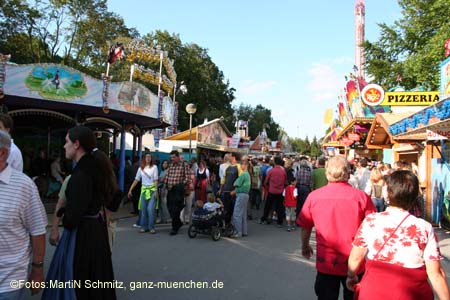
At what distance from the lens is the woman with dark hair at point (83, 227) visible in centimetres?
312

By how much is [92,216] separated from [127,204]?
38.5ft

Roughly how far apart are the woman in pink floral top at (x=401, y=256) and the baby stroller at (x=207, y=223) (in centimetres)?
585

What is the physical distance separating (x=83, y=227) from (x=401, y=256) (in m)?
2.37

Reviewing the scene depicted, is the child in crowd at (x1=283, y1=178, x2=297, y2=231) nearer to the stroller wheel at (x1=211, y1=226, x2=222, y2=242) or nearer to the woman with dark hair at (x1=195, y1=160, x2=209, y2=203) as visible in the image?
the woman with dark hair at (x1=195, y1=160, x2=209, y2=203)

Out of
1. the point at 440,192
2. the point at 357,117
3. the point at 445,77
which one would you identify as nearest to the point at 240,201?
the point at 440,192

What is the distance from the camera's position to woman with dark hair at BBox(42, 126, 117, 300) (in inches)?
123

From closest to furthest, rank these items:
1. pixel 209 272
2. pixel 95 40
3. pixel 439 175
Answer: pixel 209 272, pixel 439 175, pixel 95 40

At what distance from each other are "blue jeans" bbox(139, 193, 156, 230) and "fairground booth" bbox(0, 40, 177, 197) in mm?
4794

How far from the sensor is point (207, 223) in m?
8.45

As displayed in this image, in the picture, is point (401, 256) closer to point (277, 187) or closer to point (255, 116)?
point (277, 187)

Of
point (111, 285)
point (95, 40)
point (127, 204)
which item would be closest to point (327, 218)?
point (111, 285)

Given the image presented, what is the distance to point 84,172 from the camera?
10.4ft

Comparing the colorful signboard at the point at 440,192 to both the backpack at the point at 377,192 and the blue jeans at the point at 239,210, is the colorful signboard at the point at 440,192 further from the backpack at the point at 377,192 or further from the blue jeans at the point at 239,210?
the blue jeans at the point at 239,210

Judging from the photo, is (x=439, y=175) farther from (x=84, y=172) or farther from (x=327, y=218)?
(x=84, y=172)
